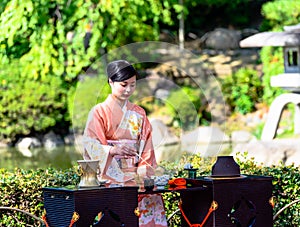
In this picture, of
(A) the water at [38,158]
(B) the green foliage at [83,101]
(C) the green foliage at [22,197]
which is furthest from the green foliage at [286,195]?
(A) the water at [38,158]

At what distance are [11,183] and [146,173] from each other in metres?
1.37

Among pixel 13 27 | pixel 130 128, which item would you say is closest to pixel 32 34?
pixel 13 27

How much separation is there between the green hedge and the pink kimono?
2.45ft

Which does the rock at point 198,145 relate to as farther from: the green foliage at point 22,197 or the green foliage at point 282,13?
the green foliage at point 282,13

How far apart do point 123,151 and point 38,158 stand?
386 inches

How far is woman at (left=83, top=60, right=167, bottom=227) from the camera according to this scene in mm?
5074

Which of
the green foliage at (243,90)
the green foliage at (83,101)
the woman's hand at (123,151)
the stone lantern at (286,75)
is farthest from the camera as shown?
the green foliage at (243,90)

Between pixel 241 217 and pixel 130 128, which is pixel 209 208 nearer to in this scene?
pixel 241 217

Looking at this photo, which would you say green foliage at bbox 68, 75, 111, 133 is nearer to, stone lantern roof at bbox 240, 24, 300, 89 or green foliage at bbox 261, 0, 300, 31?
stone lantern roof at bbox 240, 24, 300, 89

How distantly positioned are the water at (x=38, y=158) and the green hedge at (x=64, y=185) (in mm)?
6706

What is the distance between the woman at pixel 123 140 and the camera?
5074 millimetres

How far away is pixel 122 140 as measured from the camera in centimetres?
517

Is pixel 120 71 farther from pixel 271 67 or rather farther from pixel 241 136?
pixel 271 67

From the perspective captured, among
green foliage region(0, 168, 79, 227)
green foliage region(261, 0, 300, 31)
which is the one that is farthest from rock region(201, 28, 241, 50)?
green foliage region(0, 168, 79, 227)
